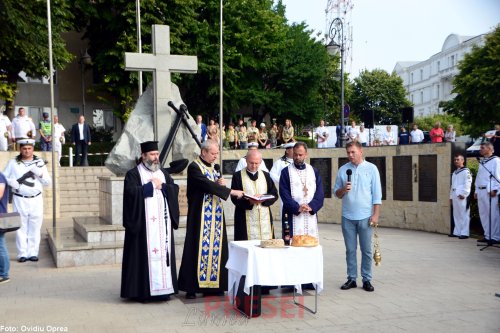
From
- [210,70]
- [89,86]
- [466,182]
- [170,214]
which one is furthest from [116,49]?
[170,214]

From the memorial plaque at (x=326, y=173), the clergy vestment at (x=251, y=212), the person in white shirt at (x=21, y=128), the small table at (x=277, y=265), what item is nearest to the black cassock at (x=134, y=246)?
the clergy vestment at (x=251, y=212)

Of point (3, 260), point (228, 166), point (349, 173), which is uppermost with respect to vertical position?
point (349, 173)

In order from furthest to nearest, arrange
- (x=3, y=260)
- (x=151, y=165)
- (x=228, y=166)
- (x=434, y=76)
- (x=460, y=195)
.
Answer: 1. (x=434, y=76)
2. (x=228, y=166)
3. (x=460, y=195)
4. (x=3, y=260)
5. (x=151, y=165)

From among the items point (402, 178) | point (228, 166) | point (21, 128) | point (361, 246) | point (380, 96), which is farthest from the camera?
point (380, 96)

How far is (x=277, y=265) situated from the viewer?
647 centimetres

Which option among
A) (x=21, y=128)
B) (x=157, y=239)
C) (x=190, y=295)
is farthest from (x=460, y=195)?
(x=21, y=128)

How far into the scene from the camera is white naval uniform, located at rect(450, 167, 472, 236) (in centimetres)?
1336

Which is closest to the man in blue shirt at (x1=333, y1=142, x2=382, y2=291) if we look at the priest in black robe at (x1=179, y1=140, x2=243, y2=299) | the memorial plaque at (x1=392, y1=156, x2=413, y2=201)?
the priest in black robe at (x1=179, y1=140, x2=243, y2=299)

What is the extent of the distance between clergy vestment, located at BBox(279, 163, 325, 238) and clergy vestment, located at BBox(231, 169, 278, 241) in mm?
328

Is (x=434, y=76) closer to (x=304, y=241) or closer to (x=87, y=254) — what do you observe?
(x=87, y=254)

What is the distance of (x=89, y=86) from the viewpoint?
124 feet

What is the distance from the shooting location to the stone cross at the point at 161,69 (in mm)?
11547

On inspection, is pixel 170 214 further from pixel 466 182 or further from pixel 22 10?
pixel 22 10

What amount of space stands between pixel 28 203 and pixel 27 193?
0.20 meters
